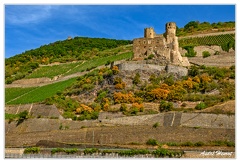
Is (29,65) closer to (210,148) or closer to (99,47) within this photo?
(99,47)

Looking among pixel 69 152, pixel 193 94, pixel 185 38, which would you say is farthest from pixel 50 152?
pixel 185 38

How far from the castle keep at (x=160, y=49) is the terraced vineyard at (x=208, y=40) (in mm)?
9808

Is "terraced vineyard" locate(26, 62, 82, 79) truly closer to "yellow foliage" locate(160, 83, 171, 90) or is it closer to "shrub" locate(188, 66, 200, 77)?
"shrub" locate(188, 66, 200, 77)

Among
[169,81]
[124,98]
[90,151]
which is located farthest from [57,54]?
[90,151]

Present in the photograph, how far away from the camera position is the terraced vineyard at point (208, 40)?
5366cm

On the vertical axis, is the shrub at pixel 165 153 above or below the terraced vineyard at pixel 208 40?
below

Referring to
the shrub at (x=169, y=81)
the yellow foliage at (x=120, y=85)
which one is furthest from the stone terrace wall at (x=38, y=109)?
the shrub at (x=169, y=81)

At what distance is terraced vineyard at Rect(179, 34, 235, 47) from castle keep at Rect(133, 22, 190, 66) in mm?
9808

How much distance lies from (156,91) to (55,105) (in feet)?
25.3

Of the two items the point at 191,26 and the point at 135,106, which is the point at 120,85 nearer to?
the point at 135,106

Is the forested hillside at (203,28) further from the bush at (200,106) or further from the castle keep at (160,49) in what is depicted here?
the bush at (200,106)

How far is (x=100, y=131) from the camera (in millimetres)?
29672

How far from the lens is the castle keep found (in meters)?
42.3

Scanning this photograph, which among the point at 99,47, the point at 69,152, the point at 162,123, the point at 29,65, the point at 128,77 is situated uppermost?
the point at 99,47
